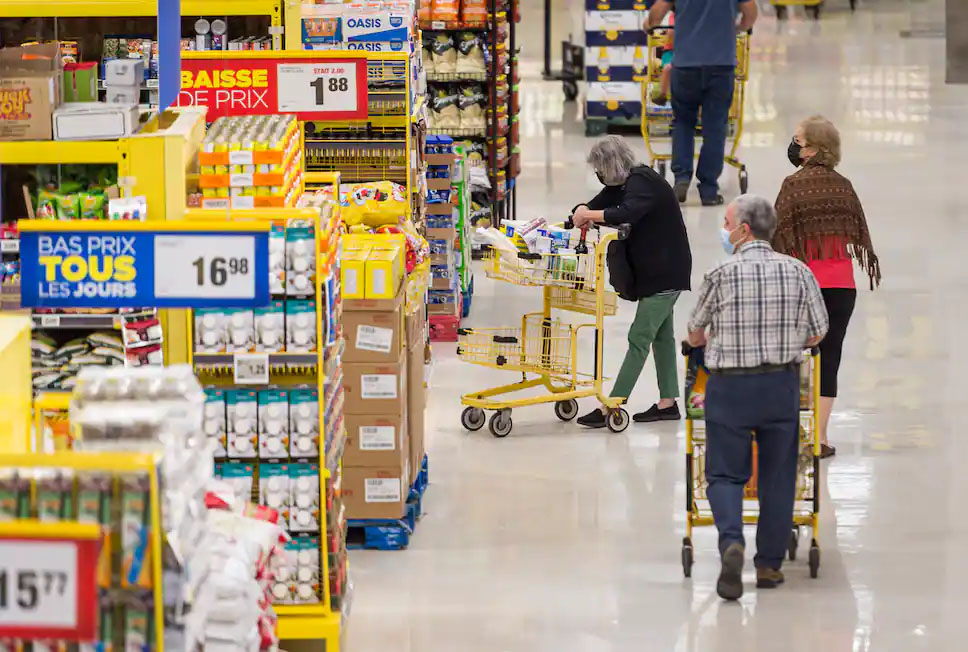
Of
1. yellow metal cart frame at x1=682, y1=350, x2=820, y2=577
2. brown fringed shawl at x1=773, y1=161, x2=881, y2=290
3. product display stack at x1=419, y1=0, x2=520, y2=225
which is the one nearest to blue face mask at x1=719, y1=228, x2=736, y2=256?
yellow metal cart frame at x1=682, y1=350, x2=820, y2=577

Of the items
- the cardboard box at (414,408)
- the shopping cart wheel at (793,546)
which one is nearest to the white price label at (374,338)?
the cardboard box at (414,408)

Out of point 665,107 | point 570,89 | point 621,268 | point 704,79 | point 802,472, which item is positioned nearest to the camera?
point 802,472

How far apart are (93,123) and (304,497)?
1583 mm

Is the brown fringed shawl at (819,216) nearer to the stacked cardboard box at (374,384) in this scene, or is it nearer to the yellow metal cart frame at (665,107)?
the stacked cardboard box at (374,384)

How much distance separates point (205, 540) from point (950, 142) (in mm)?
16223

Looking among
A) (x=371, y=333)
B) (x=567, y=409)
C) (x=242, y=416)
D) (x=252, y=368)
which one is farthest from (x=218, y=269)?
(x=567, y=409)

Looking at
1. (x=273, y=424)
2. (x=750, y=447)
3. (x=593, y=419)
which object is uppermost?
(x=273, y=424)

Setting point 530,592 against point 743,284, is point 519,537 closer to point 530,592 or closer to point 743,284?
point 530,592

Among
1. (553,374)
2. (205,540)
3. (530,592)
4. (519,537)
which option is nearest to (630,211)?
(553,374)

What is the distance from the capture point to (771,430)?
657 cm

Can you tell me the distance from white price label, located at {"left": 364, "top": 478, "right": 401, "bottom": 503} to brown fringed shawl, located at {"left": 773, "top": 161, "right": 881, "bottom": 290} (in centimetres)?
221

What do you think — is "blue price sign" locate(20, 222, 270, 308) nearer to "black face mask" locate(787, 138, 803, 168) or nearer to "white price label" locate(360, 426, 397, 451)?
"white price label" locate(360, 426, 397, 451)

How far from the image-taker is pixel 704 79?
50.7 feet

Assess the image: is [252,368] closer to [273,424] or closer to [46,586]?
[273,424]
